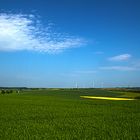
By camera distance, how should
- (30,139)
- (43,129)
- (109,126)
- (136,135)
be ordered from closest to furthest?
(30,139)
(136,135)
(43,129)
(109,126)

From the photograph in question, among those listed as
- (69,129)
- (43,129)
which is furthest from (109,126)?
(43,129)

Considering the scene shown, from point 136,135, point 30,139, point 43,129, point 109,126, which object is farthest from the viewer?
point 109,126

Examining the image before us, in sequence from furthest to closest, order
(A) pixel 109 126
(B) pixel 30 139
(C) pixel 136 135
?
(A) pixel 109 126, (C) pixel 136 135, (B) pixel 30 139

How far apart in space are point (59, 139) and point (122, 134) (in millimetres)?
4273

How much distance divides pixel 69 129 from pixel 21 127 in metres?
3.46

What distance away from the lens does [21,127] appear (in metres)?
21.4

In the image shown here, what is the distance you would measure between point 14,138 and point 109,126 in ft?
26.4

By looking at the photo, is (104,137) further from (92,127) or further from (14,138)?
(14,138)

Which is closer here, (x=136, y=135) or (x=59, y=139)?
(x=59, y=139)

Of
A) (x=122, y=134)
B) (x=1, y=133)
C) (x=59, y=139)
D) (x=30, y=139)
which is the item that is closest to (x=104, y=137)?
(x=122, y=134)

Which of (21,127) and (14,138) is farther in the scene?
(21,127)

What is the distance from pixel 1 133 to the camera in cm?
1884

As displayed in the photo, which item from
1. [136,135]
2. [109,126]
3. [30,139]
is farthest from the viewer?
[109,126]

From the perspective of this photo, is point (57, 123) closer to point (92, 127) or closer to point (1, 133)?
point (92, 127)
